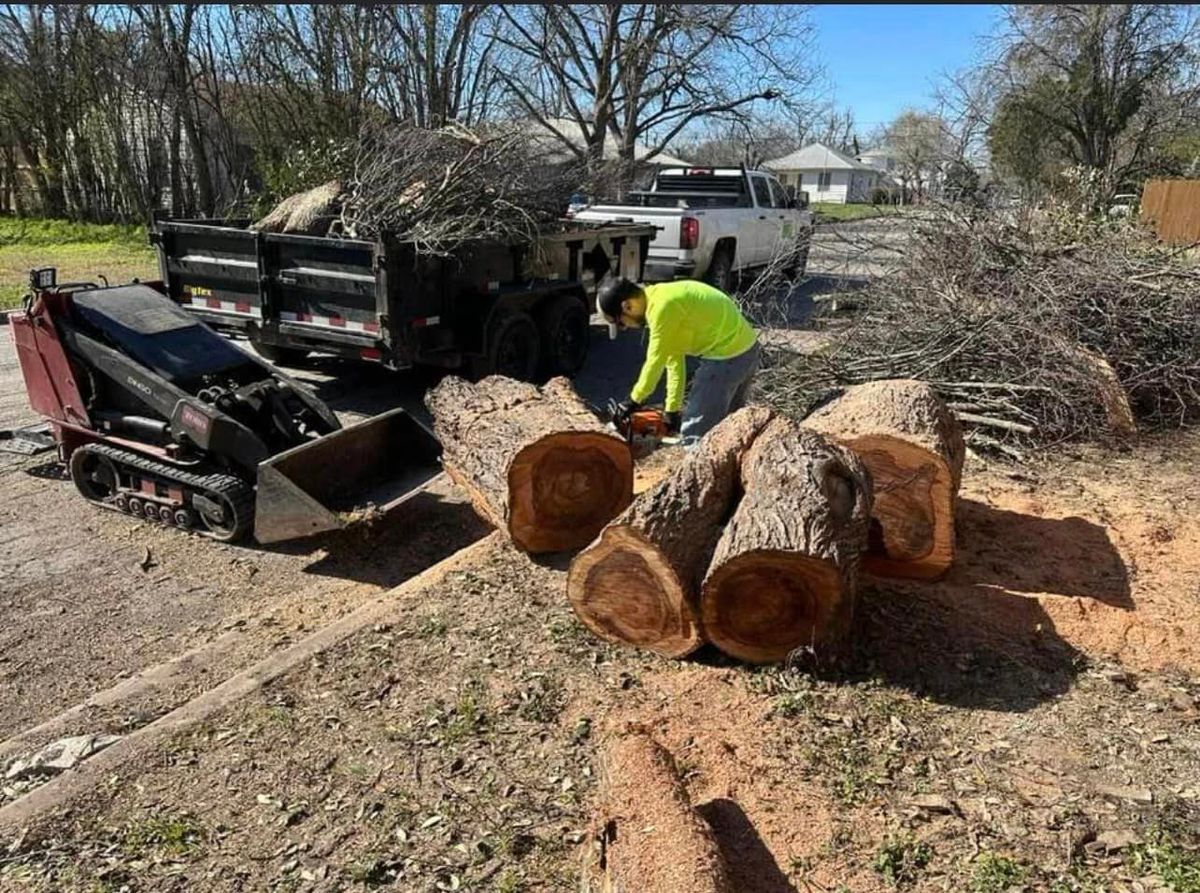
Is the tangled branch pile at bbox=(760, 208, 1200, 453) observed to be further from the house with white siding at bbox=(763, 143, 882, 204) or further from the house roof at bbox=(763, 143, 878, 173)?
the house roof at bbox=(763, 143, 878, 173)

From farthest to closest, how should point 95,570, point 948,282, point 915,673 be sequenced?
point 948,282 < point 95,570 < point 915,673

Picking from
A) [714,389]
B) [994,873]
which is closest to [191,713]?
[994,873]

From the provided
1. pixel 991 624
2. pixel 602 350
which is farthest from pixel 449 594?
pixel 602 350

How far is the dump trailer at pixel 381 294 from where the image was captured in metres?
7.36

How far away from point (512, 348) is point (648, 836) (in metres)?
6.34

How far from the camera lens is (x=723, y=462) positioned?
165 inches

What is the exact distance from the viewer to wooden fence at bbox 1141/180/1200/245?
598 inches

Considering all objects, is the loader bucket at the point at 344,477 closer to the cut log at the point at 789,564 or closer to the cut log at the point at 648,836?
the cut log at the point at 789,564

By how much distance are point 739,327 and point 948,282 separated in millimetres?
3487

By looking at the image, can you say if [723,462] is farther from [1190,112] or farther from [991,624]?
[1190,112]

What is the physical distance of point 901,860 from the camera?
276 centimetres

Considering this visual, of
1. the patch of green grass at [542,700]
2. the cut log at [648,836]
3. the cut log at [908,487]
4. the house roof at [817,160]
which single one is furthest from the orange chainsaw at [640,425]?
the house roof at [817,160]

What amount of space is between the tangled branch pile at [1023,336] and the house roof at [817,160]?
66454 mm

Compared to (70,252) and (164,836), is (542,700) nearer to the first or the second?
(164,836)
